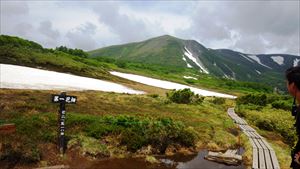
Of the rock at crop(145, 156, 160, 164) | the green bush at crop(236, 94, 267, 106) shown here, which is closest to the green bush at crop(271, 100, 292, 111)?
the green bush at crop(236, 94, 267, 106)

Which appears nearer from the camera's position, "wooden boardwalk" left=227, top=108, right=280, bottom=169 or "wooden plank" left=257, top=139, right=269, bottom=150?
"wooden boardwalk" left=227, top=108, right=280, bottom=169

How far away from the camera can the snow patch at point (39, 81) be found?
54156 millimetres

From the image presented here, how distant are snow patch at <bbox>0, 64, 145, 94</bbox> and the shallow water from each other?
30.1 m

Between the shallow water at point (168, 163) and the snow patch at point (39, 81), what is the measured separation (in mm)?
30114

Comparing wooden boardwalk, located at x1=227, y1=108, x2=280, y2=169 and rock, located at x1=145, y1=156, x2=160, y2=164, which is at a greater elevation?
wooden boardwalk, located at x1=227, y1=108, x2=280, y2=169

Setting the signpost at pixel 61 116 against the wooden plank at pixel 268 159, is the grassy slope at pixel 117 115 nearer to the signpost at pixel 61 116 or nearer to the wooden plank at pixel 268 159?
the wooden plank at pixel 268 159

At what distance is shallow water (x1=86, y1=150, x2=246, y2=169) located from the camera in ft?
78.0

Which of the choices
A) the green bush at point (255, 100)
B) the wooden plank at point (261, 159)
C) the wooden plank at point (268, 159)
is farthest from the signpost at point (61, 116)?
the green bush at point (255, 100)

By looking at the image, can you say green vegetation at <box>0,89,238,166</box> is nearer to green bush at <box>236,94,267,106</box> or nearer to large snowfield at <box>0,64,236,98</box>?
large snowfield at <box>0,64,236,98</box>

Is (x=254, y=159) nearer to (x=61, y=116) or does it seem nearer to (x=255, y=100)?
(x=61, y=116)

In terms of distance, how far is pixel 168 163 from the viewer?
84.2 ft

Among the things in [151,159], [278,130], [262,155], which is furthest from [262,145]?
[278,130]

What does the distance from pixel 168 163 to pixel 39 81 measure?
128 feet

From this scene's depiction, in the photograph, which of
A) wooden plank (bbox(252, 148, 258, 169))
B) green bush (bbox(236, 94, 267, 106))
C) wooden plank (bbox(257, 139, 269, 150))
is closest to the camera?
wooden plank (bbox(252, 148, 258, 169))
